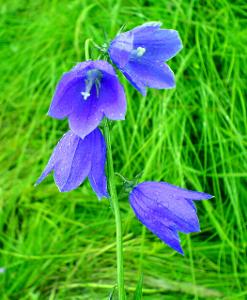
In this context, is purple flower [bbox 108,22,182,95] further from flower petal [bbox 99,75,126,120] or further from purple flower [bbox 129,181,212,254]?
purple flower [bbox 129,181,212,254]

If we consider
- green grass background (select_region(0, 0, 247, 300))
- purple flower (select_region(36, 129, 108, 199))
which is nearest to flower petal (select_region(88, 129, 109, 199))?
purple flower (select_region(36, 129, 108, 199))

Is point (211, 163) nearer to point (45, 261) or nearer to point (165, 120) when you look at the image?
point (165, 120)

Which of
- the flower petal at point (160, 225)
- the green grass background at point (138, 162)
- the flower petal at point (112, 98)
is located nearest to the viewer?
the flower petal at point (112, 98)

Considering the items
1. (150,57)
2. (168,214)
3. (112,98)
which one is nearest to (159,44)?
(150,57)

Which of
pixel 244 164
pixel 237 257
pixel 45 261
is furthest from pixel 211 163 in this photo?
pixel 45 261

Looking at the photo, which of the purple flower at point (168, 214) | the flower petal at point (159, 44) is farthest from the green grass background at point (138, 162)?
the flower petal at point (159, 44)

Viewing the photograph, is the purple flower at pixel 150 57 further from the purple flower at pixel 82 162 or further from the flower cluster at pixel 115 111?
the purple flower at pixel 82 162

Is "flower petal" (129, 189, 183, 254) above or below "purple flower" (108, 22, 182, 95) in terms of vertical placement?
below

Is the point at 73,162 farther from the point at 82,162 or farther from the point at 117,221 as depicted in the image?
the point at 117,221
